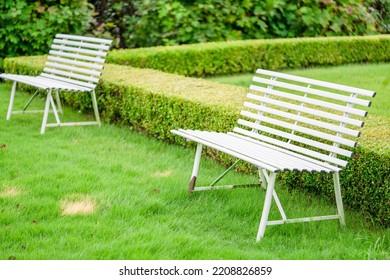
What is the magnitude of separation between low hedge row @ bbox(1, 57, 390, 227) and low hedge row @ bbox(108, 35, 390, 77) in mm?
1635

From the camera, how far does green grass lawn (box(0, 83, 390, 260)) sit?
14.2 ft

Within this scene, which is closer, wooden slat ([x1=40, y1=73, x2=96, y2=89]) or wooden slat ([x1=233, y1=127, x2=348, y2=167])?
wooden slat ([x1=233, y1=127, x2=348, y2=167])

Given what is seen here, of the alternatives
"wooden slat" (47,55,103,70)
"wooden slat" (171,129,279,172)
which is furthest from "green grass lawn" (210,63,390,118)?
"wooden slat" (171,129,279,172)

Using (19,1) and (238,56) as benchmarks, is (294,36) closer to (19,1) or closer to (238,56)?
(238,56)

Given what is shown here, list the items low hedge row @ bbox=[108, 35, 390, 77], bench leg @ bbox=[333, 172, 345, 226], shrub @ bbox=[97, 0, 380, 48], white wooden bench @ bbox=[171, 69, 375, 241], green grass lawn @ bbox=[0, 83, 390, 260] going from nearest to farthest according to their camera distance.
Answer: green grass lawn @ bbox=[0, 83, 390, 260]
white wooden bench @ bbox=[171, 69, 375, 241]
bench leg @ bbox=[333, 172, 345, 226]
low hedge row @ bbox=[108, 35, 390, 77]
shrub @ bbox=[97, 0, 380, 48]

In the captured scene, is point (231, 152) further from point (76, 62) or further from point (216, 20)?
point (216, 20)

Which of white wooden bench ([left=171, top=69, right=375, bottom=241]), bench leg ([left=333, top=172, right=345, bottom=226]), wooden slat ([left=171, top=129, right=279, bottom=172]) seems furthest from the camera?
bench leg ([left=333, top=172, right=345, bottom=226])

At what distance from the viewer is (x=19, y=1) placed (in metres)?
11.7

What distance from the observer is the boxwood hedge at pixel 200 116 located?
193 inches

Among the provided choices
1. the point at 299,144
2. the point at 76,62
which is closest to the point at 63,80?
the point at 76,62

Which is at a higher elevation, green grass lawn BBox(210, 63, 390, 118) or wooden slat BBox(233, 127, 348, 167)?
wooden slat BBox(233, 127, 348, 167)

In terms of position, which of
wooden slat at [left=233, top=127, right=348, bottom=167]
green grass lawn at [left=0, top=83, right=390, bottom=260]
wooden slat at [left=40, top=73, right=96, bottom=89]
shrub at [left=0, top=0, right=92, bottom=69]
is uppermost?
wooden slat at [left=233, top=127, right=348, bottom=167]

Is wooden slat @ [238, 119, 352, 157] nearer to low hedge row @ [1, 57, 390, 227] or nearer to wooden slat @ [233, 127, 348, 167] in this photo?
wooden slat @ [233, 127, 348, 167]

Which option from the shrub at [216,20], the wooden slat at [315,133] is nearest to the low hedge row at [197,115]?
the wooden slat at [315,133]
